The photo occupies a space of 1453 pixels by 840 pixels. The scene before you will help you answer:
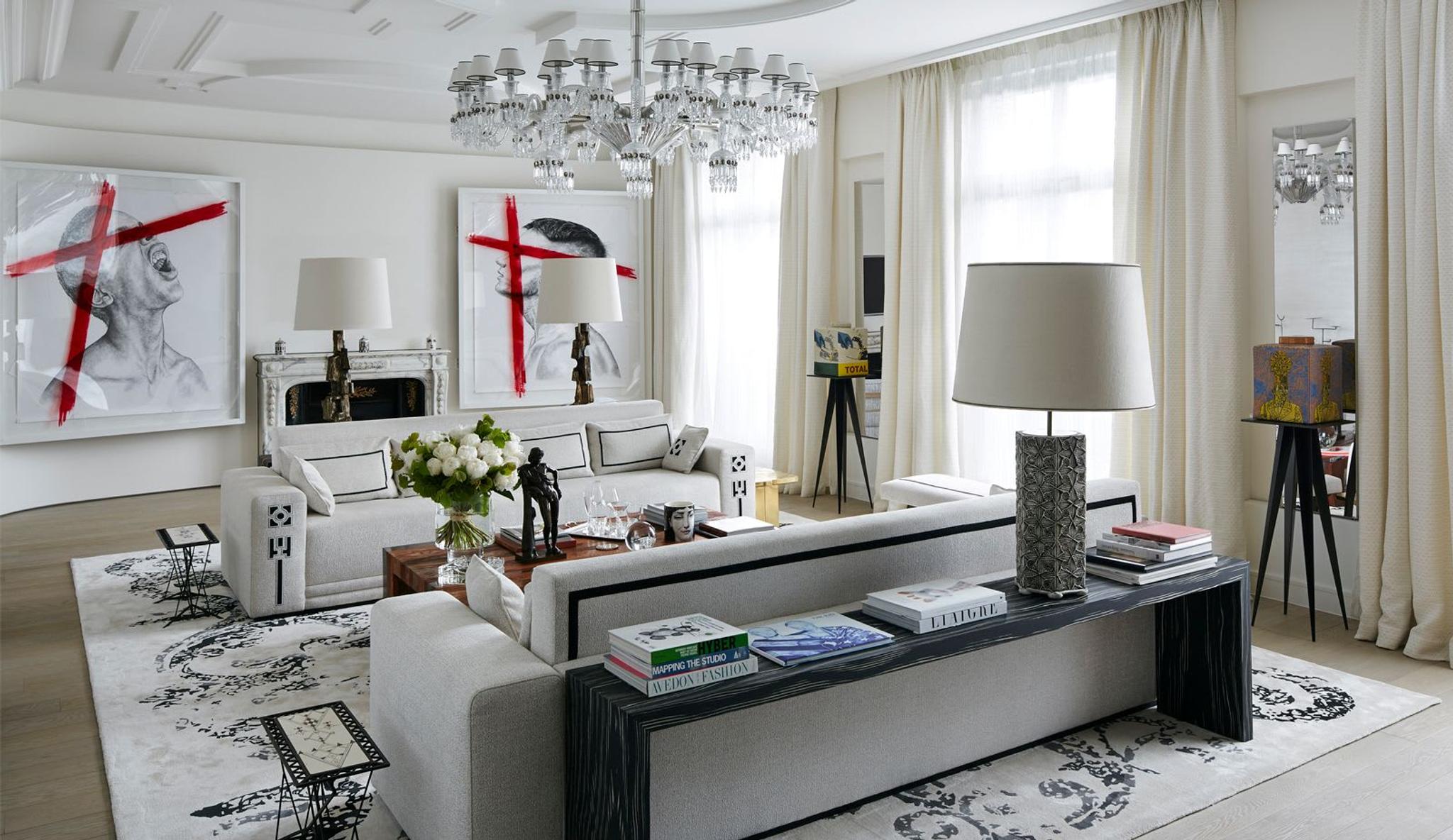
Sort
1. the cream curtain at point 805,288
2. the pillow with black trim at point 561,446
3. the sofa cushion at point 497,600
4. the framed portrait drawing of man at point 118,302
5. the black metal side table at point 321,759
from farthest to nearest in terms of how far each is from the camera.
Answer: the cream curtain at point 805,288, the framed portrait drawing of man at point 118,302, the pillow with black trim at point 561,446, the sofa cushion at point 497,600, the black metal side table at point 321,759

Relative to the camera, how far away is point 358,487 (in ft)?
16.5

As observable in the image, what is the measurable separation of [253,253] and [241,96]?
114 cm

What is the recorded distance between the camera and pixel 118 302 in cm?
720

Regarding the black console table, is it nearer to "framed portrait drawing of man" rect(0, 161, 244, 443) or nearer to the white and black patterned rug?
the white and black patterned rug

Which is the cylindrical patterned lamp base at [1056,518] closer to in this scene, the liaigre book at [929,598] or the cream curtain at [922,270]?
the liaigre book at [929,598]

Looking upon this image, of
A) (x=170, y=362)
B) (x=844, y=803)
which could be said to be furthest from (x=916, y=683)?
(x=170, y=362)

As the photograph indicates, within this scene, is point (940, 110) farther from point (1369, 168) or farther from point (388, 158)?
point (388, 158)

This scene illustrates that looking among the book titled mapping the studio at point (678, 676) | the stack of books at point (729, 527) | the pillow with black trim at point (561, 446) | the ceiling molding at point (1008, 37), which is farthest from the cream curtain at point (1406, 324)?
the pillow with black trim at point (561, 446)

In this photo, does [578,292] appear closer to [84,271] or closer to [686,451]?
[686,451]

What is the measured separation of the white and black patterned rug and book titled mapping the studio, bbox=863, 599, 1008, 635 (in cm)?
57

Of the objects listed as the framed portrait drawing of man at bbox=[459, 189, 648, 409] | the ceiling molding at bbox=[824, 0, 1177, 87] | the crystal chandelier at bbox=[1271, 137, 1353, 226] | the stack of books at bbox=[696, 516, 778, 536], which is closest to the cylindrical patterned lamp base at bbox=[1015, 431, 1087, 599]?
the stack of books at bbox=[696, 516, 778, 536]

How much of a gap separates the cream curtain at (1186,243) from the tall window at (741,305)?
301cm

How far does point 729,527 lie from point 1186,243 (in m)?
2.57

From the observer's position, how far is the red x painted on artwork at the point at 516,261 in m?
8.75
